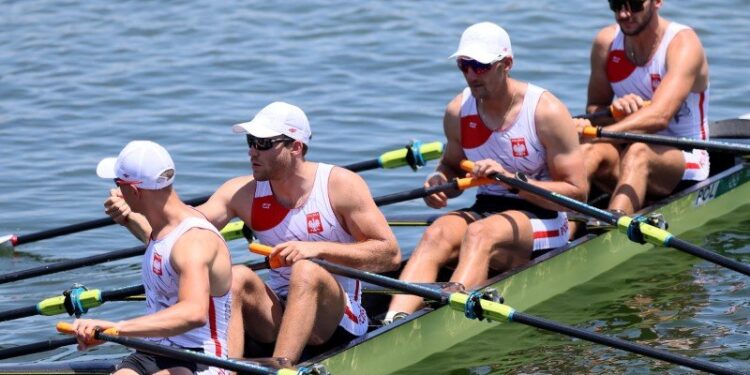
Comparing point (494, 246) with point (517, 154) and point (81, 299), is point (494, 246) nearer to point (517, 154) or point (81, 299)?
point (517, 154)

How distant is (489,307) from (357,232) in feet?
2.62

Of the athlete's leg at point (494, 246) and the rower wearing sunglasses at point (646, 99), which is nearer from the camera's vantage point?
A: the athlete's leg at point (494, 246)

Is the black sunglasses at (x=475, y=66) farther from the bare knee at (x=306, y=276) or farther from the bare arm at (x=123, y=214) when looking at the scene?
the bare arm at (x=123, y=214)

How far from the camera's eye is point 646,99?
10.3m

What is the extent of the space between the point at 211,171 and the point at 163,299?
6.37m

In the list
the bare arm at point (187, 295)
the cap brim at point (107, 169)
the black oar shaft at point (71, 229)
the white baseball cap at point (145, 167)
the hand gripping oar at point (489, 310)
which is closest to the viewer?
the bare arm at point (187, 295)

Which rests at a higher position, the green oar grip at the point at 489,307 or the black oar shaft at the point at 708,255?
the black oar shaft at the point at 708,255

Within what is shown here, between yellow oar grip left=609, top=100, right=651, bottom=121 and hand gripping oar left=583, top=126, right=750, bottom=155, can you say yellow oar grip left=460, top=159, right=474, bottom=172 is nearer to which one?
hand gripping oar left=583, top=126, right=750, bottom=155

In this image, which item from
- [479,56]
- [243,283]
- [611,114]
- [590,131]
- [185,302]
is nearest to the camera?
[185,302]

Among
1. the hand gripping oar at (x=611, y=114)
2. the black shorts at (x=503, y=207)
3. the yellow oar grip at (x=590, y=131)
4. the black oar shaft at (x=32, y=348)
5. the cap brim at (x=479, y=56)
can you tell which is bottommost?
the black oar shaft at (x=32, y=348)

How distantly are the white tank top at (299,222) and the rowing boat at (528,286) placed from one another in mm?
357

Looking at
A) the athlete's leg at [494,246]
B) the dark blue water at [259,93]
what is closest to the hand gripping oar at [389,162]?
the dark blue water at [259,93]

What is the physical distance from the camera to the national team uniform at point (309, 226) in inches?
298

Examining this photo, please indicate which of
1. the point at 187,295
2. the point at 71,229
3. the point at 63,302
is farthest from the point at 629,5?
the point at 187,295
